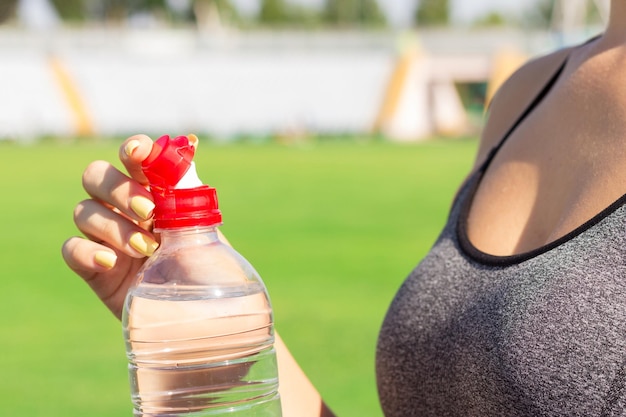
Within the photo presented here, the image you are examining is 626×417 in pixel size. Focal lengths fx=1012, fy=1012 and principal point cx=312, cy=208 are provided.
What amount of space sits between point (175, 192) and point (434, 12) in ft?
248

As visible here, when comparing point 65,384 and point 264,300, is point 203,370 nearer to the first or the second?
point 264,300

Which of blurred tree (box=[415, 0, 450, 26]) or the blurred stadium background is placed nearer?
the blurred stadium background

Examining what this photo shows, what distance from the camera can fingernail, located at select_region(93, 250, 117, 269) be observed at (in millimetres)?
1427

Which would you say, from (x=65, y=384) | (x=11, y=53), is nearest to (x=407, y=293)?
(x=65, y=384)

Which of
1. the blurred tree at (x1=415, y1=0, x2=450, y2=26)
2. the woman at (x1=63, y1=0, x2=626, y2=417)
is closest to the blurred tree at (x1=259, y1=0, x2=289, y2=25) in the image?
the blurred tree at (x1=415, y1=0, x2=450, y2=26)

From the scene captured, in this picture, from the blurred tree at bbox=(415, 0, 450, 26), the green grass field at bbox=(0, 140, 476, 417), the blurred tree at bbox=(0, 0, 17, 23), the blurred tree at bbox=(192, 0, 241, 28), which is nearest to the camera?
the green grass field at bbox=(0, 140, 476, 417)

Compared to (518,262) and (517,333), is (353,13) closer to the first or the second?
(518,262)

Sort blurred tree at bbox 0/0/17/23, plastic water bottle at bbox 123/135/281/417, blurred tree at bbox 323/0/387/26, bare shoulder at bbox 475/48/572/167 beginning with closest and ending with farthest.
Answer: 1. plastic water bottle at bbox 123/135/281/417
2. bare shoulder at bbox 475/48/572/167
3. blurred tree at bbox 0/0/17/23
4. blurred tree at bbox 323/0/387/26

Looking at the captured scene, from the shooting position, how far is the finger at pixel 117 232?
1.40 metres

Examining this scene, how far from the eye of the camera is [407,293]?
170 cm

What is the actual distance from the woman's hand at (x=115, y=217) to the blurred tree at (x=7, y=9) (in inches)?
2400

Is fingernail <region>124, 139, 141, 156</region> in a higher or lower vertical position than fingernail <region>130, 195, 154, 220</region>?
higher

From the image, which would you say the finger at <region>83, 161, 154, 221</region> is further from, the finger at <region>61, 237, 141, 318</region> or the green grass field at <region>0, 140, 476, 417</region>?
the green grass field at <region>0, 140, 476, 417</region>

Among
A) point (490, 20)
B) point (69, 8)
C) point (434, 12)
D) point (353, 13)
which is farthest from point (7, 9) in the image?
point (490, 20)
